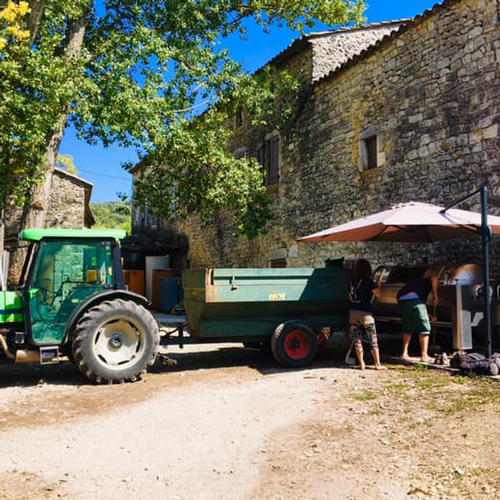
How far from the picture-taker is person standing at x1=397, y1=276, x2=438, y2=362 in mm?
7000

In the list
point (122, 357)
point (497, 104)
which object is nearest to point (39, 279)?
point (122, 357)

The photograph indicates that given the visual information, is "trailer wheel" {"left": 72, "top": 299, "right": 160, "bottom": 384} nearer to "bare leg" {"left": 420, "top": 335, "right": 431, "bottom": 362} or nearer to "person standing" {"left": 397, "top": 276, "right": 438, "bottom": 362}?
"person standing" {"left": 397, "top": 276, "right": 438, "bottom": 362}

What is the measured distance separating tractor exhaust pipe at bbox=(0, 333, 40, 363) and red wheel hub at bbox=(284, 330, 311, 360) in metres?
3.17

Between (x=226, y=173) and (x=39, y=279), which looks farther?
(x=226, y=173)

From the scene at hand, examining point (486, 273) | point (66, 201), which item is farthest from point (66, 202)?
point (486, 273)

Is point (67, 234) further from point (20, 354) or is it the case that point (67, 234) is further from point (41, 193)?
point (41, 193)

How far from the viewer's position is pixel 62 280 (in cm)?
639

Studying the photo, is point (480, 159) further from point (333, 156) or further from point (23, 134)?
point (23, 134)

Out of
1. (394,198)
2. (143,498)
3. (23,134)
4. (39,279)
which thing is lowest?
(143,498)

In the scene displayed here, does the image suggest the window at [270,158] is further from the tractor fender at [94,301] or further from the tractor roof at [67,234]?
the tractor fender at [94,301]

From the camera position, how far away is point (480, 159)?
8648mm

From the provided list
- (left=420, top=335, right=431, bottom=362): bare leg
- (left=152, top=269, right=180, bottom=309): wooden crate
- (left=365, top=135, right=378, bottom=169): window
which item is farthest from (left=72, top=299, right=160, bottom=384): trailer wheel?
(left=152, top=269, right=180, bottom=309): wooden crate

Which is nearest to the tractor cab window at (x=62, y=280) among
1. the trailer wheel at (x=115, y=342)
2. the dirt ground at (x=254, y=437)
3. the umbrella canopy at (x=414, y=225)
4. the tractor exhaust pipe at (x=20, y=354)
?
the tractor exhaust pipe at (x=20, y=354)

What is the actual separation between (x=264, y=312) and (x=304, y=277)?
75 centimetres
